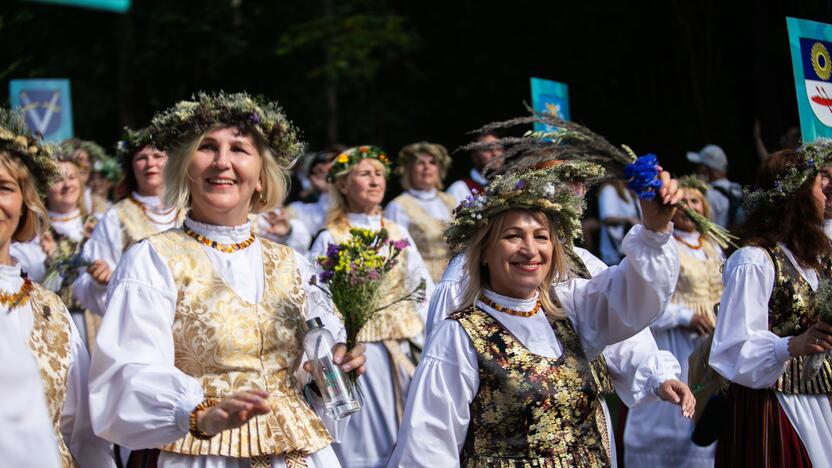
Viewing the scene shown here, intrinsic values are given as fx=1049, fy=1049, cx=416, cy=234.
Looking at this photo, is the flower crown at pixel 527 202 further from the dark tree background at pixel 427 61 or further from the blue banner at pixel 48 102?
the dark tree background at pixel 427 61

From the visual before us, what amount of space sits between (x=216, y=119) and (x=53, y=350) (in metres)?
1.03

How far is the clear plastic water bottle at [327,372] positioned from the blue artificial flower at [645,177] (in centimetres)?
120

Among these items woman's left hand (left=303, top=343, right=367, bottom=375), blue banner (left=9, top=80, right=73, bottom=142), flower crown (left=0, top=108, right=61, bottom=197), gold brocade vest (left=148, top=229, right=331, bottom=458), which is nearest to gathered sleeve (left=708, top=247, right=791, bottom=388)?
woman's left hand (left=303, top=343, right=367, bottom=375)

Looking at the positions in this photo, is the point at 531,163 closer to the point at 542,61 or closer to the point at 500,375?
the point at 500,375

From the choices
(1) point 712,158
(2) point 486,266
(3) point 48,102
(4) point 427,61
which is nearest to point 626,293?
(2) point 486,266

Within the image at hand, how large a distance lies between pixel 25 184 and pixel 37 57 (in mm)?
14901

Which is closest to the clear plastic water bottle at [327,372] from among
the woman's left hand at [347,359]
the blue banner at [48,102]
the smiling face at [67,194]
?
the woman's left hand at [347,359]

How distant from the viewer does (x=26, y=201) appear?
365 cm

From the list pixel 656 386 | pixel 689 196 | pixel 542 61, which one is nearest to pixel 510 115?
pixel 542 61

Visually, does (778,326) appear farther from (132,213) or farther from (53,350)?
(132,213)

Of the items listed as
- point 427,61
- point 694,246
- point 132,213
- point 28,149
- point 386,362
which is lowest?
point 386,362

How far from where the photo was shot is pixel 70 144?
29.5 feet

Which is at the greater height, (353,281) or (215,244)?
(215,244)

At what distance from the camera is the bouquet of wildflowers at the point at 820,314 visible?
421 centimetres
